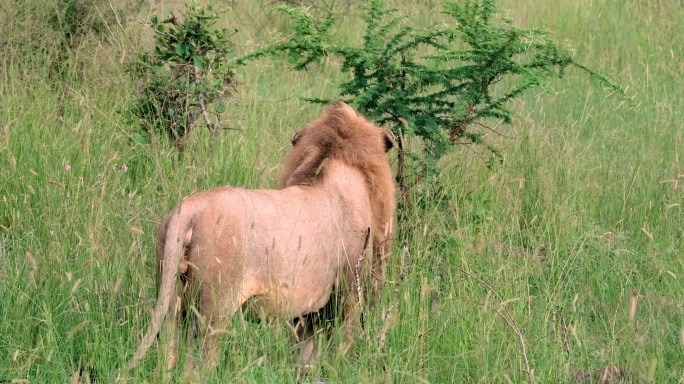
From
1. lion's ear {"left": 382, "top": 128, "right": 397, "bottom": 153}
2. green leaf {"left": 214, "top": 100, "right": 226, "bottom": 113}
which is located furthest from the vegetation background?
lion's ear {"left": 382, "top": 128, "right": 397, "bottom": 153}

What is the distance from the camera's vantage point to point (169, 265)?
3117 millimetres

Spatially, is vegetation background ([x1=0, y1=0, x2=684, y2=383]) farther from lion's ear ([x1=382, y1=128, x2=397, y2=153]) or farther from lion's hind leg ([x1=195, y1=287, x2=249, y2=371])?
lion's ear ([x1=382, y1=128, x2=397, y2=153])

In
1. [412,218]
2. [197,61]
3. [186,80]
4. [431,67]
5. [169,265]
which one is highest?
[431,67]

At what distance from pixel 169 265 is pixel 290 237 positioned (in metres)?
0.43

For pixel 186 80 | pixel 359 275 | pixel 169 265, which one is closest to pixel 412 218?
pixel 359 275

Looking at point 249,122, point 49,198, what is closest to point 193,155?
point 249,122

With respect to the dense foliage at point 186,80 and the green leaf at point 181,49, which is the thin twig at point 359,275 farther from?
the green leaf at point 181,49

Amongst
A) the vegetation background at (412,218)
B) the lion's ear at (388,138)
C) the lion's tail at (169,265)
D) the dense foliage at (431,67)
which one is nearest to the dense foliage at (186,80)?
the vegetation background at (412,218)

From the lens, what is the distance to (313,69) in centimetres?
787

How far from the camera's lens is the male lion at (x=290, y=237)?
315 centimetres

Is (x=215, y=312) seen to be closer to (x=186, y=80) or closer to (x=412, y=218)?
(x=412, y=218)

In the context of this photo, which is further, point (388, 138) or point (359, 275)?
point (388, 138)

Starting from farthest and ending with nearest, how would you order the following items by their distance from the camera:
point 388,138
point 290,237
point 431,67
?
point 431,67, point 388,138, point 290,237

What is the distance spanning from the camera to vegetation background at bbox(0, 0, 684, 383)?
3.38 m
